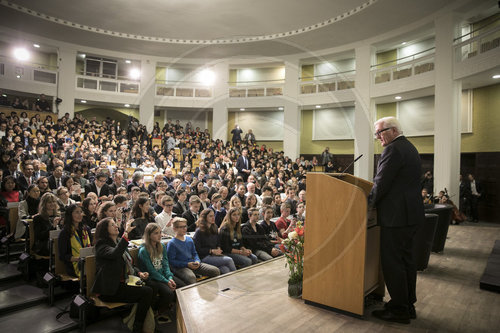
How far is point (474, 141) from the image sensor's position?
381 inches

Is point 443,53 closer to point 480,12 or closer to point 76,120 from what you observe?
point 480,12

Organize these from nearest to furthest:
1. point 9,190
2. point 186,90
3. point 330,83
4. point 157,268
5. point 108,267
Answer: point 108,267
point 157,268
point 9,190
point 330,83
point 186,90

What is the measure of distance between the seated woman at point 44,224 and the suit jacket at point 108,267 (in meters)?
1.23

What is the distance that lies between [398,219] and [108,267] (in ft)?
7.63

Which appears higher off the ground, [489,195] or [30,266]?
[489,195]

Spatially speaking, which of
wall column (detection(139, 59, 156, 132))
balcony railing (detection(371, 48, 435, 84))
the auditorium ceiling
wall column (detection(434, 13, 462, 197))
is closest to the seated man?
wall column (detection(434, 13, 462, 197))

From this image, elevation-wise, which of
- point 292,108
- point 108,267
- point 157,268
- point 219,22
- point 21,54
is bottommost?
point 157,268

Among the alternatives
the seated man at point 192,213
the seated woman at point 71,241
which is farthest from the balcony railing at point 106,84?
the seated woman at point 71,241

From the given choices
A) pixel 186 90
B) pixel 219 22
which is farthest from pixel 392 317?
pixel 186 90

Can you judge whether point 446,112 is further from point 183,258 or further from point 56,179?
point 56,179

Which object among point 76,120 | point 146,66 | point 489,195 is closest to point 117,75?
point 146,66

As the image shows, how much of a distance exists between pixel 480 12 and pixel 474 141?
371 centimetres

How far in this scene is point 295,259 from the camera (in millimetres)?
2381

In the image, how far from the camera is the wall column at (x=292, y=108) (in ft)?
44.4
